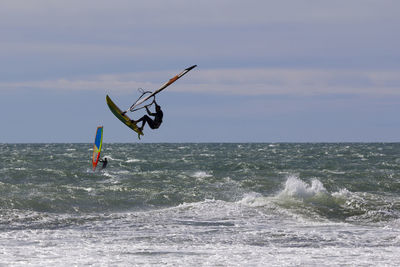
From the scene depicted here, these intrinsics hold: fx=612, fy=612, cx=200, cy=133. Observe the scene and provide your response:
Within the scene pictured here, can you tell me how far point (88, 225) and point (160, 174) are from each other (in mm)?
13450

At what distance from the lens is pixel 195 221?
1495cm

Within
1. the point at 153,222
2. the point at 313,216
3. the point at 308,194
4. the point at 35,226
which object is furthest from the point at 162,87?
the point at 308,194

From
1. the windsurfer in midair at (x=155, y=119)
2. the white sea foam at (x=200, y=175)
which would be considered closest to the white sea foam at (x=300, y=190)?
the white sea foam at (x=200, y=175)

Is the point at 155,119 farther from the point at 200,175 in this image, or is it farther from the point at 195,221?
the point at 200,175

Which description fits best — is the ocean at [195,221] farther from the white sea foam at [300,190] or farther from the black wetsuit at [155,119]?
the black wetsuit at [155,119]

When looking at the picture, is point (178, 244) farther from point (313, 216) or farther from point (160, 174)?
point (160, 174)

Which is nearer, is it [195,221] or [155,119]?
[155,119]

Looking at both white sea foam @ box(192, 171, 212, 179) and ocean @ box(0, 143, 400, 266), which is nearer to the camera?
ocean @ box(0, 143, 400, 266)

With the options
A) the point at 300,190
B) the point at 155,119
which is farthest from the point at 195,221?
the point at 300,190

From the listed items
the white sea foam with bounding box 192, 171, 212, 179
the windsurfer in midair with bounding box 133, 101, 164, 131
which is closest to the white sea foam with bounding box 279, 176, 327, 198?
the white sea foam with bounding box 192, 171, 212, 179

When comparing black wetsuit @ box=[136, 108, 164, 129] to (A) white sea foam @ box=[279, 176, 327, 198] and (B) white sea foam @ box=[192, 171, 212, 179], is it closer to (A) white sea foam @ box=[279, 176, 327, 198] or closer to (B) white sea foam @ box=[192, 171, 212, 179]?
(A) white sea foam @ box=[279, 176, 327, 198]

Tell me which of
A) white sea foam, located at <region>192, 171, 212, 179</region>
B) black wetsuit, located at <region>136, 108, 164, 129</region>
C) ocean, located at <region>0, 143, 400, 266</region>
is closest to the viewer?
ocean, located at <region>0, 143, 400, 266</region>

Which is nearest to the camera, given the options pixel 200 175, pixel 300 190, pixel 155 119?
pixel 155 119

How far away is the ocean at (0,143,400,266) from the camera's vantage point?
10.5 m
